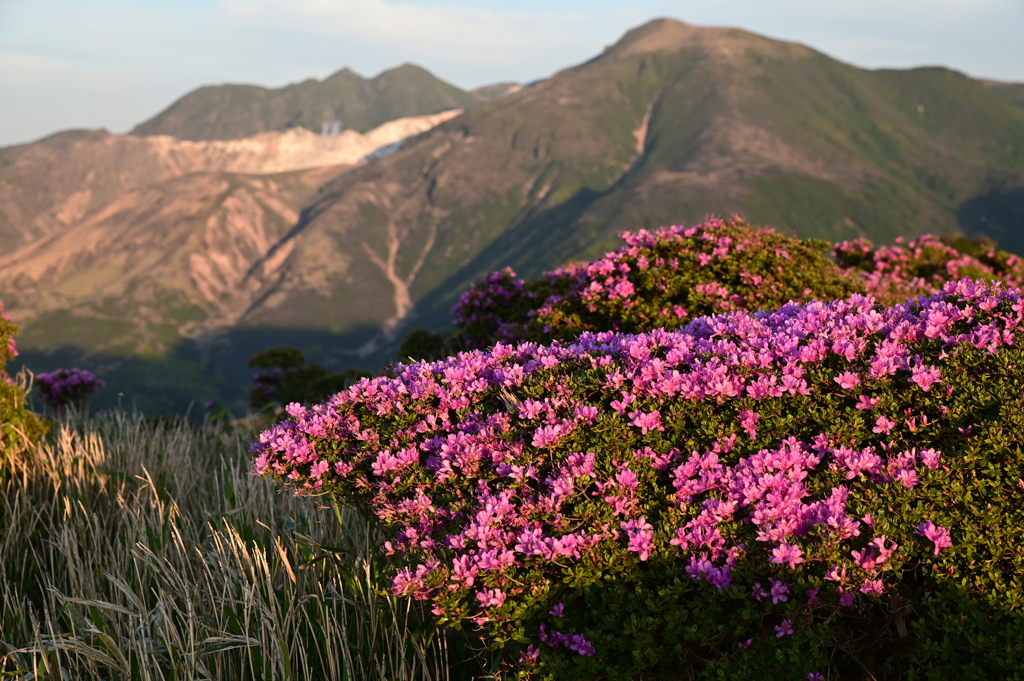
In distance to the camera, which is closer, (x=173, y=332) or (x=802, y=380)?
(x=802, y=380)

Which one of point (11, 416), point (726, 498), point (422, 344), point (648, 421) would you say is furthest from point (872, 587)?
point (422, 344)

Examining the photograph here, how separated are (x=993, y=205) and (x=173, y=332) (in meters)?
208

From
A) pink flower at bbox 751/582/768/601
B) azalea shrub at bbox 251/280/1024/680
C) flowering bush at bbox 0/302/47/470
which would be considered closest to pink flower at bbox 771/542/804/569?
azalea shrub at bbox 251/280/1024/680

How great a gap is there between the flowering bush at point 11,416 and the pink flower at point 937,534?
7.57 m

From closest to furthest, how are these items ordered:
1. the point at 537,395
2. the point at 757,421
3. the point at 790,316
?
the point at 757,421
the point at 537,395
the point at 790,316

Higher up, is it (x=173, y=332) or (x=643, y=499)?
(x=643, y=499)

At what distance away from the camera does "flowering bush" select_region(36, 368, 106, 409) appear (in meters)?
13.4

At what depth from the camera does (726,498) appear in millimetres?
3371

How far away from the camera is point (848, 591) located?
10.1 ft

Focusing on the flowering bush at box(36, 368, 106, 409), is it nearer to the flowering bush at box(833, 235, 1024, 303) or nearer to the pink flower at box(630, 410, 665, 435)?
the pink flower at box(630, 410, 665, 435)

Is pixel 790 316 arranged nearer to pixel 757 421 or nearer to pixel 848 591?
pixel 757 421

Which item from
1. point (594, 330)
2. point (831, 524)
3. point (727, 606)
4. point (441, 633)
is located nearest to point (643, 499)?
point (727, 606)

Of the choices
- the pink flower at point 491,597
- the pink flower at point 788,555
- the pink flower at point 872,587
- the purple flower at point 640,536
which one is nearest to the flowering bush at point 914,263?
the pink flower at point 872,587

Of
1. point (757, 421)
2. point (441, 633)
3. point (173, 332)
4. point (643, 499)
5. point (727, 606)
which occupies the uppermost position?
point (757, 421)
